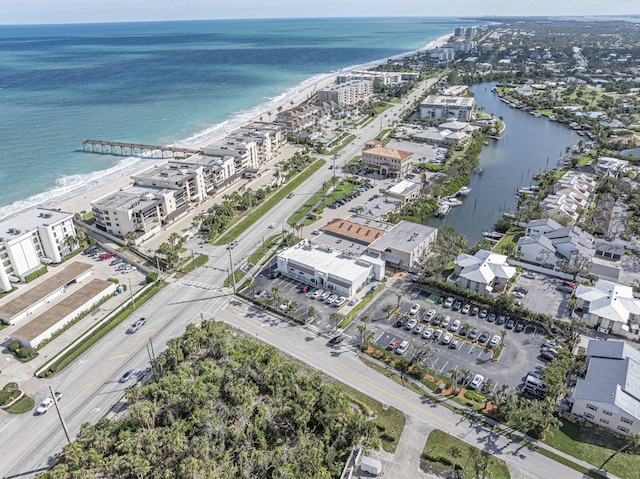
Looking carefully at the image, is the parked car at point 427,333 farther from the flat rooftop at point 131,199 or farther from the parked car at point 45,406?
the flat rooftop at point 131,199

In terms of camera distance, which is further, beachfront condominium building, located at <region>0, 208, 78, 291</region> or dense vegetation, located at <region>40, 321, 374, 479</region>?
beachfront condominium building, located at <region>0, 208, 78, 291</region>

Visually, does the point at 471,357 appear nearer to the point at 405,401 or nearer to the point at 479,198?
the point at 405,401

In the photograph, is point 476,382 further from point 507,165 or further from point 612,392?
point 507,165

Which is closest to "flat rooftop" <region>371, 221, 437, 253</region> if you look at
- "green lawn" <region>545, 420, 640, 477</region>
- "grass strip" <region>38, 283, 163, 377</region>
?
"green lawn" <region>545, 420, 640, 477</region>

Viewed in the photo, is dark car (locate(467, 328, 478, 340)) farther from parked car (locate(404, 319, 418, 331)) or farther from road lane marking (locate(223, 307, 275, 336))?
road lane marking (locate(223, 307, 275, 336))

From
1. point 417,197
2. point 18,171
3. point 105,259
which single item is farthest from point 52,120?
point 417,197

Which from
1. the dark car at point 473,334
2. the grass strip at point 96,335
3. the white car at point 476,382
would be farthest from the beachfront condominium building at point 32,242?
the white car at point 476,382
